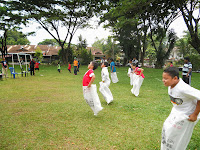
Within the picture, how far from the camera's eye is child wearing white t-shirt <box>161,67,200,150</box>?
7.90 ft

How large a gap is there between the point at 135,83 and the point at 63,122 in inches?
174

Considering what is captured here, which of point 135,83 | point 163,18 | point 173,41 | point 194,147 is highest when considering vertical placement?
point 163,18

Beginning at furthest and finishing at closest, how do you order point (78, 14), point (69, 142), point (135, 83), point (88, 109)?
point (78, 14) → point (135, 83) → point (88, 109) → point (69, 142)

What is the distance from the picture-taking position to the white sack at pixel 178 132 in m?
2.44

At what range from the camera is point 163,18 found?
1030 inches

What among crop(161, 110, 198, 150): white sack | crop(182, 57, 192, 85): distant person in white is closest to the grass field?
crop(161, 110, 198, 150): white sack

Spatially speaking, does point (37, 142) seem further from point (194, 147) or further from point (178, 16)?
point (178, 16)

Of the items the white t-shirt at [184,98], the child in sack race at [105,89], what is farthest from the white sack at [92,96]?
the white t-shirt at [184,98]

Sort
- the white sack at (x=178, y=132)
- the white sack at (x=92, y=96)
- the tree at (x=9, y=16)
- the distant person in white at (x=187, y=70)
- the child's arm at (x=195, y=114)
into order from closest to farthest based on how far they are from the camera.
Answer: the child's arm at (x=195, y=114)
the white sack at (x=178, y=132)
the white sack at (x=92, y=96)
the distant person in white at (x=187, y=70)
the tree at (x=9, y=16)

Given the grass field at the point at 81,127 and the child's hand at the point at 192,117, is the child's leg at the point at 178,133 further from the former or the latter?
the grass field at the point at 81,127

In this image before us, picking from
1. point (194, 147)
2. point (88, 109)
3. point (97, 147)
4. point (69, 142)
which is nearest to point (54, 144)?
point (69, 142)

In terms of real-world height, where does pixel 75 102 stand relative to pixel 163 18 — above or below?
below

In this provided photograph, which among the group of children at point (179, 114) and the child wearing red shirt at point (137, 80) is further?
the child wearing red shirt at point (137, 80)

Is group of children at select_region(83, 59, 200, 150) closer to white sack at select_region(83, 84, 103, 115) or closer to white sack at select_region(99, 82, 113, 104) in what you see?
white sack at select_region(83, 84, 103, 115)
